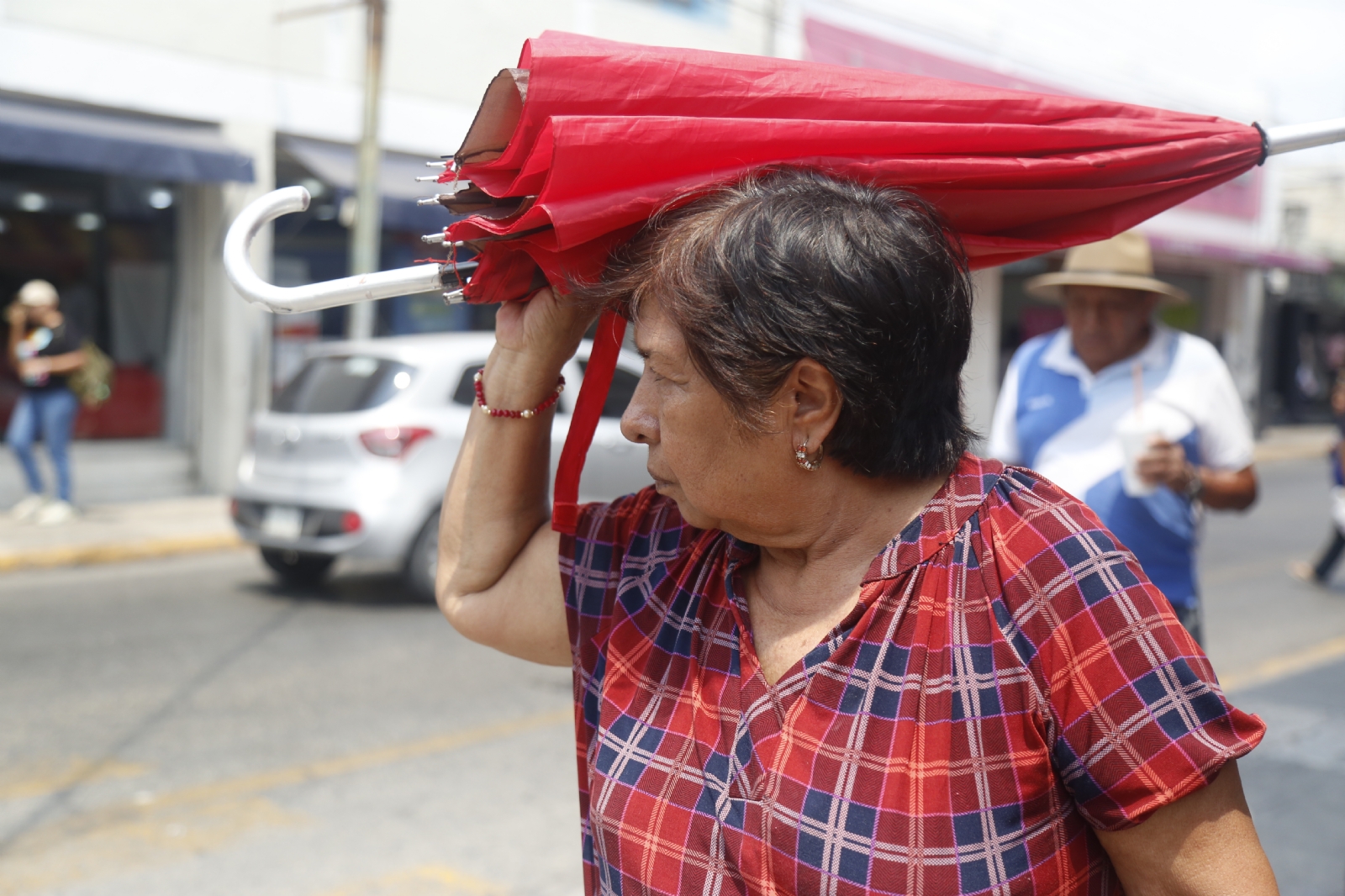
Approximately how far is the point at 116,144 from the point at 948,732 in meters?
10.9

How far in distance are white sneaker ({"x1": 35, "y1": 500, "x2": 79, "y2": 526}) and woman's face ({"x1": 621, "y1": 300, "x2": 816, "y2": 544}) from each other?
10096 millimetres

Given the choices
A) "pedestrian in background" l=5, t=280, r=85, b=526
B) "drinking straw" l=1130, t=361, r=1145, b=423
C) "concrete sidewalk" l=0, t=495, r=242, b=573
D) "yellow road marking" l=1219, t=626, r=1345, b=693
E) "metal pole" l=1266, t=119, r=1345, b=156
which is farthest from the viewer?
"pedestrian in background" l=5, t=280, r=85, b=526

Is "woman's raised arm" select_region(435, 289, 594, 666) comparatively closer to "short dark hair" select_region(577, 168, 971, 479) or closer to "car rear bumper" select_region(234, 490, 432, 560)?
"short dark hair" select_region(577, 168, 971, 479)

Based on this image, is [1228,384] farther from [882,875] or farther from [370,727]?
[370,727]

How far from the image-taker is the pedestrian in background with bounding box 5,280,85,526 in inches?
405

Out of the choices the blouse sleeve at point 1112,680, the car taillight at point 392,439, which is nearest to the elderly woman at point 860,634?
the blouse sleeve at point 1112,680

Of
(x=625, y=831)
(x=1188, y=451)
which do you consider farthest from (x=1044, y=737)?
(x=1188, y=451)

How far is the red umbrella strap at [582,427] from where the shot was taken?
5.57 feet

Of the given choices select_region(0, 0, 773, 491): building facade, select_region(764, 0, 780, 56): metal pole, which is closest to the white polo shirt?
select_region(0, 0, 773, 491): building facade

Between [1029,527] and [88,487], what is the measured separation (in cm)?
1197

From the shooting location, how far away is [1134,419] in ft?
10.9

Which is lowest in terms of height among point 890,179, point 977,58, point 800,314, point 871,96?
point 800,314

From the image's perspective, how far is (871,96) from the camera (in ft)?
4.76

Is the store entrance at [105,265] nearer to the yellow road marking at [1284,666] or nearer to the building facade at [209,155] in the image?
the building facade at [209,155]
